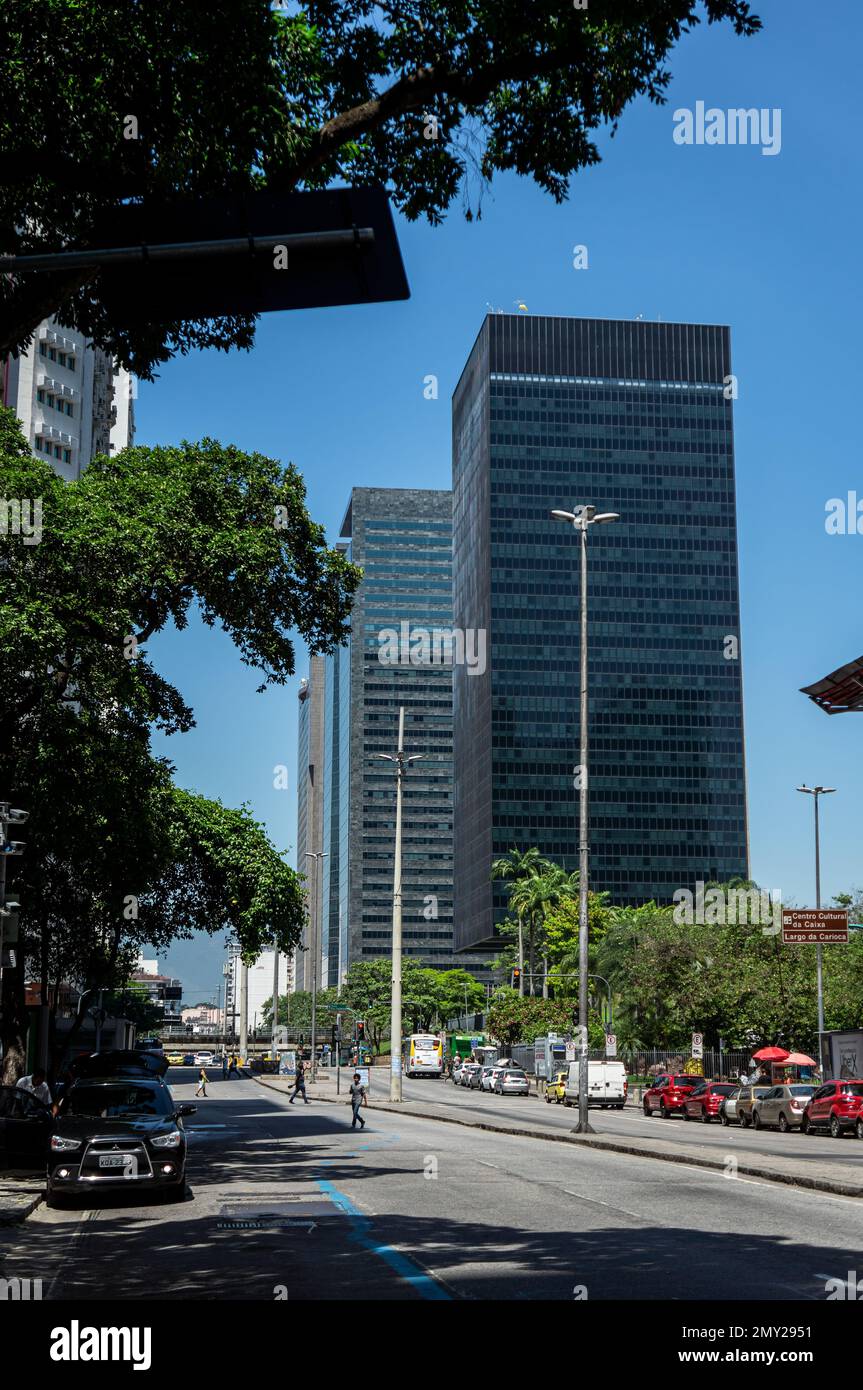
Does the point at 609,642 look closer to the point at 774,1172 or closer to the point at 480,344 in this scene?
the point at 480,344

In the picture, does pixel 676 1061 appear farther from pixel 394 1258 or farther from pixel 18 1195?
pixel 394 1258

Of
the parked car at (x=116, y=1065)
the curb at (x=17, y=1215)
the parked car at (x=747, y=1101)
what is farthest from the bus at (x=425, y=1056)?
the curb at (x=17, y=1215)

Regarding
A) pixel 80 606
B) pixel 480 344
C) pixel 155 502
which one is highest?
pixel 480 344

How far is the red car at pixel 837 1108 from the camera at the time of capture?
40.7 meters

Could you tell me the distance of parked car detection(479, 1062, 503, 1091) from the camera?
82688 mm

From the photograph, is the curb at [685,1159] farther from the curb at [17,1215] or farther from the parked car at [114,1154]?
the curb at [17,1215]

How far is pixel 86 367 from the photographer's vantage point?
8850 centimetres

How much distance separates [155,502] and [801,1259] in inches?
622

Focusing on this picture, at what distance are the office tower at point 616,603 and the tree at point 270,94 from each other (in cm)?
15504

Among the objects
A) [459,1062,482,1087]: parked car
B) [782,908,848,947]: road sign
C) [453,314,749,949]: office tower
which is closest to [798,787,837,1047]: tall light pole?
[782,908,848,947]: road sign

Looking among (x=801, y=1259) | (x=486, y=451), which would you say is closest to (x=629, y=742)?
(x=486, y=451)

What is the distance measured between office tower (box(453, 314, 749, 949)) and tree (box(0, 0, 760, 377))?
155 metres

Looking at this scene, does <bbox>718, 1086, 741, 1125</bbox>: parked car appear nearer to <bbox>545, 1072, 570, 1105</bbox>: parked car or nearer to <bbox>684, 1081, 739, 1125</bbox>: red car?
<bbox>684, 1081, 739, 1125</bbox>: red car

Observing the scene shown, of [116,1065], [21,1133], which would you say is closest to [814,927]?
[116,1065]
